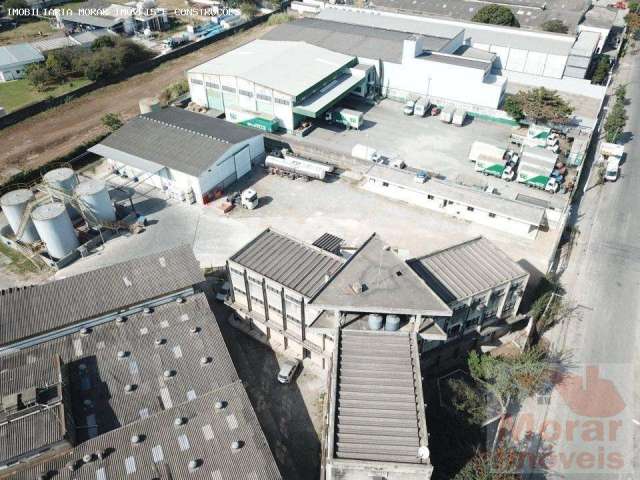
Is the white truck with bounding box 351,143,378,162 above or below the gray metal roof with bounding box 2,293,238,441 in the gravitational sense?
above

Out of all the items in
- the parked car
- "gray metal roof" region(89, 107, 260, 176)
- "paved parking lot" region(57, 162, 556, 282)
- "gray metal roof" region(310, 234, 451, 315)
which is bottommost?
the parked car

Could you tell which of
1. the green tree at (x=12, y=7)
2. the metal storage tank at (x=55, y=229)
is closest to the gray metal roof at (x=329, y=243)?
the metal storage tank at (x=55, y=229)

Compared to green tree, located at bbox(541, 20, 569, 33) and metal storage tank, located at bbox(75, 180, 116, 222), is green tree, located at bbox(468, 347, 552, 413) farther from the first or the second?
green tree, located at bbox(541, 20, 569, 33)

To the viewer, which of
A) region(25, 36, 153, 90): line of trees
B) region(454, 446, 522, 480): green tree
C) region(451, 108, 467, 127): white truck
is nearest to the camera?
region(454, 446, 522, 480): green tree

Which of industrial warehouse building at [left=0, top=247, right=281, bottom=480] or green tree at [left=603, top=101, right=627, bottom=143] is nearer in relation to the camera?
industrial warehouse building at [left=0, top=247, right=281, bottom=480]

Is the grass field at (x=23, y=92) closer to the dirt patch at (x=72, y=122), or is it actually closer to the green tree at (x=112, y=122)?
the dirt patch at (x=72, y=122)

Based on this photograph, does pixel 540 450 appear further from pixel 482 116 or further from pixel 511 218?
pixel 482 116

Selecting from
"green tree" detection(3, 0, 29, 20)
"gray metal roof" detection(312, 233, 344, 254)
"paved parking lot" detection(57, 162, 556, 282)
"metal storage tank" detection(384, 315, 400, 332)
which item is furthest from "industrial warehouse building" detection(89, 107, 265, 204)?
"green tree" detection(3, 0, 29, 20)

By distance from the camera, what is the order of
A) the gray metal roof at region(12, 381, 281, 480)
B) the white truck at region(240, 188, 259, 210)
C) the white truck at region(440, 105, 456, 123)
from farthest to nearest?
the white truck at region(440, 105, 456, 123), the white truck at region(240, 188, 259, 210), the gray metal roof at region(12, 381, 281, 480)

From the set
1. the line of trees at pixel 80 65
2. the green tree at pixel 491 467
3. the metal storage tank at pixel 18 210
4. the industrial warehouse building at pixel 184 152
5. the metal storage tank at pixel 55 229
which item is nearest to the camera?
the green tree at pixel 491 467
